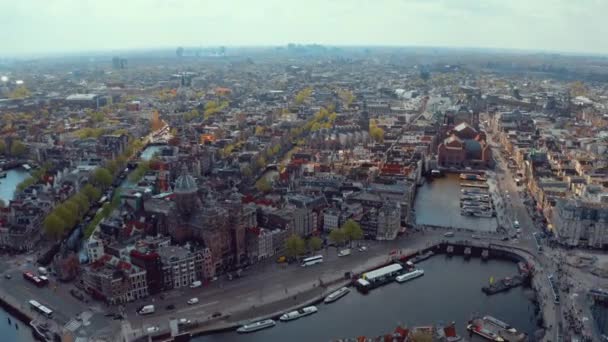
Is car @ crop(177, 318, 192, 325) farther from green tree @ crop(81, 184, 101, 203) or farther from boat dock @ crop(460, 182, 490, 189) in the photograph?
boat dock @ crop(460, 182, 490, 189)

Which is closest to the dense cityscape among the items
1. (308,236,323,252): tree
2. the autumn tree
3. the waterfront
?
(308,236,323,252): tree

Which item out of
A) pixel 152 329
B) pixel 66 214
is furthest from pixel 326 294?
pixel 66 214

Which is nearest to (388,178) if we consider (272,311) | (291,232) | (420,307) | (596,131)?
(291,232)

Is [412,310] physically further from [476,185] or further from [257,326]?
[476,185]

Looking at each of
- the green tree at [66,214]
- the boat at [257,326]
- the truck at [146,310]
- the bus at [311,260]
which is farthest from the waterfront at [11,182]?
the boat at [257,326]

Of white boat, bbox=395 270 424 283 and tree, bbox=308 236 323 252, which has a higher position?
tree, bbox=308 236 323 252

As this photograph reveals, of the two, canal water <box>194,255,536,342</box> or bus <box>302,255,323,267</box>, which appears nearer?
canal water <box>194,255,536,342</box>
